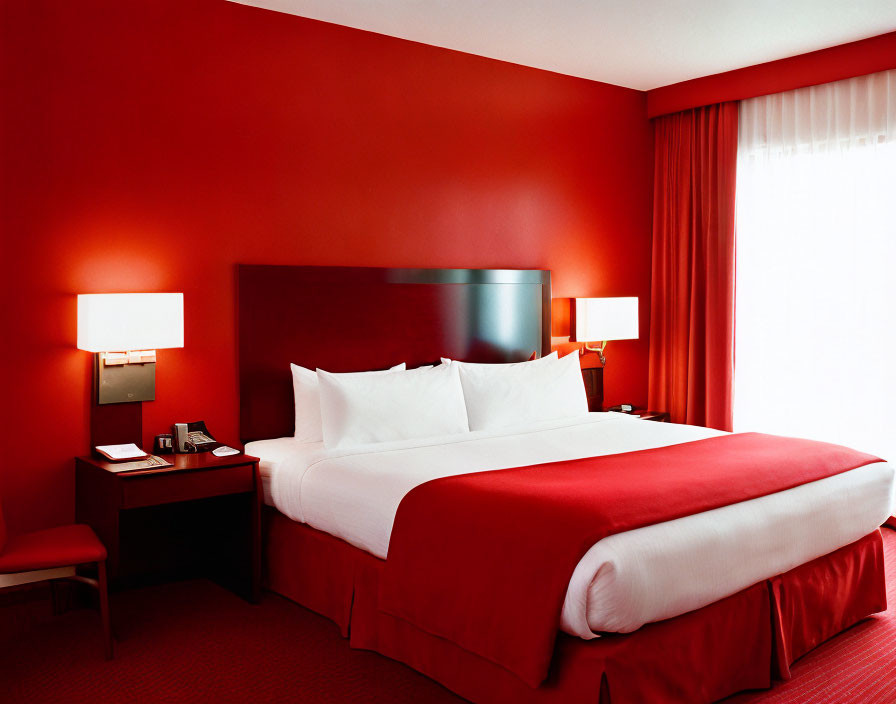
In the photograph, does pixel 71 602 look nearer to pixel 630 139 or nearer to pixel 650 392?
pixel 650 392

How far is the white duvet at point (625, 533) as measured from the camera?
2.60 metres

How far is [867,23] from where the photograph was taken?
4711 mm

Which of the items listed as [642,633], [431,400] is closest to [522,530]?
[642,633]

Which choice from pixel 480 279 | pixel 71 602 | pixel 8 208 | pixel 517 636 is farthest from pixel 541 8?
pixel 71 602

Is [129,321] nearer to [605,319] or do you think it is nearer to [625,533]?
[625,533]

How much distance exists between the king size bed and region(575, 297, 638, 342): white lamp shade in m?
0.95

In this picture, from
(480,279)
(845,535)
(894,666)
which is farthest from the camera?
(480,279)

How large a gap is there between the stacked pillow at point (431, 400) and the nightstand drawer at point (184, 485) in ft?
1.50

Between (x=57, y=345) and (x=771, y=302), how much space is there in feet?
14.7

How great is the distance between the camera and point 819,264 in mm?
5535

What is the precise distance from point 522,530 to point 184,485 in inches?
66.3

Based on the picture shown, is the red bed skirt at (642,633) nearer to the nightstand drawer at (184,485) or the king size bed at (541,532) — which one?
the king size bed at (541,532)

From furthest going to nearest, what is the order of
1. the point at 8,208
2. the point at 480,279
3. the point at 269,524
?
1. the point at 480,279
2. the point at 269,524
3. the point at 8,208

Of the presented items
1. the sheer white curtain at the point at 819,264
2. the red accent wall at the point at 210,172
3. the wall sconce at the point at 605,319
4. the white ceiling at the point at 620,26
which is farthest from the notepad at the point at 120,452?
the sheer white curtain at the point at 819,264
